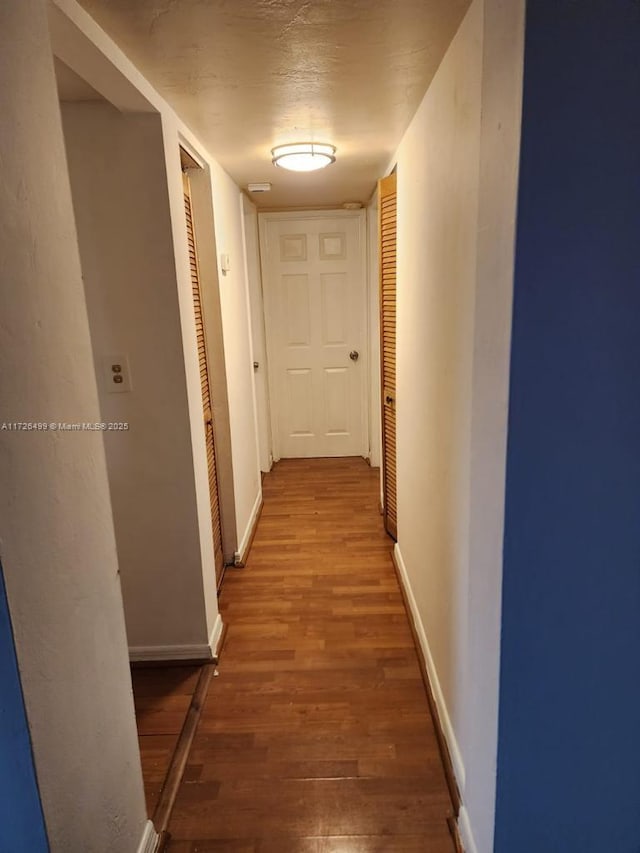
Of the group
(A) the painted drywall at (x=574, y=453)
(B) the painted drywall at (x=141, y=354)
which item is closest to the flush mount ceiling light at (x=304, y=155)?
(B) the painted drywall at (x=141, y=354)

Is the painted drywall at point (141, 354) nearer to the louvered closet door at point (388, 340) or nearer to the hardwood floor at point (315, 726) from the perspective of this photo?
the hardwood floor at point (315, 726)

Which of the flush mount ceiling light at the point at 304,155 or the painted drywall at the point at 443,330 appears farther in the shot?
the flush mount ceiling light at the point at 304,155

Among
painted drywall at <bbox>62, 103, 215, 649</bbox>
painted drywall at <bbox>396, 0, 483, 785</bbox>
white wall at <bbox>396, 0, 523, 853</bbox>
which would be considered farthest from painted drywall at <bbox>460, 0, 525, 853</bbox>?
painted drywall at <bbox>62, 103, 215, 649</bbox>

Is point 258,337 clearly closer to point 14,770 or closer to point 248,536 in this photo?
point 248,536

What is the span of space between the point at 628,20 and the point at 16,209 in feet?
3.37

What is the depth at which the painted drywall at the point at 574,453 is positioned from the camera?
86 cm

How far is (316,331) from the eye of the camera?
181 inches

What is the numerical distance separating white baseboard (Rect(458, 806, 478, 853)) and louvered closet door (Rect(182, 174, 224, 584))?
1.55 m

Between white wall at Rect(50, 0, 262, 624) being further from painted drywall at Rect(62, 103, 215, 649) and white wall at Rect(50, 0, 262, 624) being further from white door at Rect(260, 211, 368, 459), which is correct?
white door at Rect(260, 211, 368, 459)

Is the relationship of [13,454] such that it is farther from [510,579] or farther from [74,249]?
[510,579]

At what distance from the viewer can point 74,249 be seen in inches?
44.6

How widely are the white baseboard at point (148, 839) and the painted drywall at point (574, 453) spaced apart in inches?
34.4

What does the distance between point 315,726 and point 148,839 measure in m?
0.63

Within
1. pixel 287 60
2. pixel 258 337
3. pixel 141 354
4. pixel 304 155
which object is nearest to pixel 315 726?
pixel 141 354
